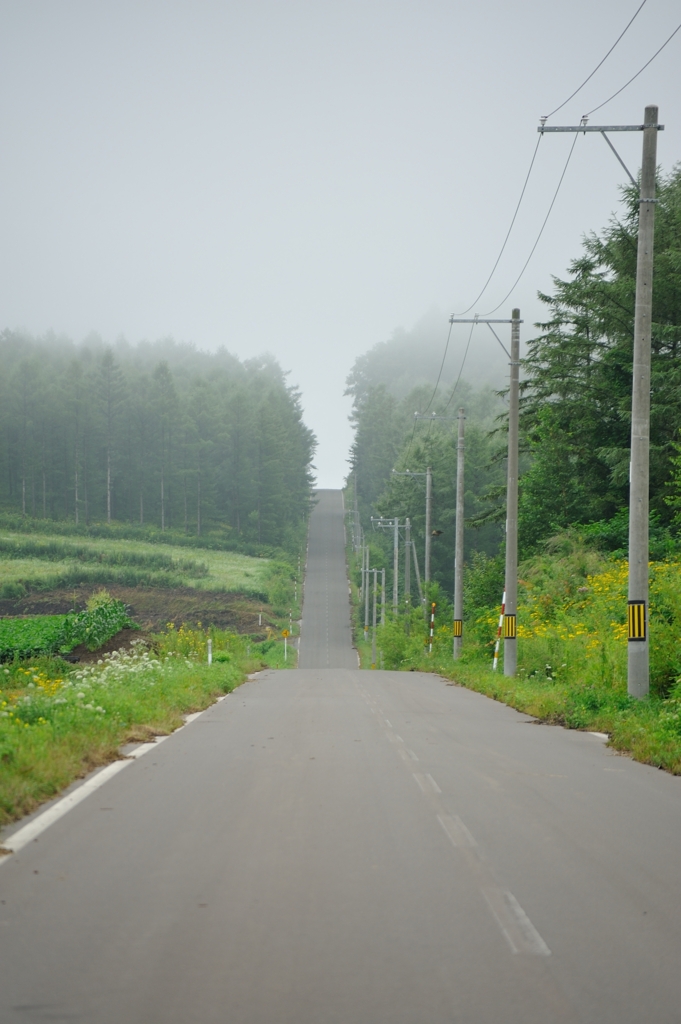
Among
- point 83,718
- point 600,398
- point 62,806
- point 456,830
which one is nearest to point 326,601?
point 600,398

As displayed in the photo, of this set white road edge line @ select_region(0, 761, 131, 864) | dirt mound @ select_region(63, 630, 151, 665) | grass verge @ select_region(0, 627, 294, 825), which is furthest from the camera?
dirt mound @ select_region(63, 630, 151, 665)

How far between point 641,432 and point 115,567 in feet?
249

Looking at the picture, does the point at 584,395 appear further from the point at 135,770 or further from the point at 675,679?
the point at 135,770

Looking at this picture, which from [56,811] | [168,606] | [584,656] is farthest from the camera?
[168,606]

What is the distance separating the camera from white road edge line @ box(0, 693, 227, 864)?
7.56m

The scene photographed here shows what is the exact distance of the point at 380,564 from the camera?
99750 mm

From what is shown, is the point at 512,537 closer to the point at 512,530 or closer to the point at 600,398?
the point at 512,530

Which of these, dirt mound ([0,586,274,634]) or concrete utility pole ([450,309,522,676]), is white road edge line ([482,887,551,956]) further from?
dirt mound ([0,586,274,634])

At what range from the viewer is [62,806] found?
29.1ft

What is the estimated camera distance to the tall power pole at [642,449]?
15.6 m

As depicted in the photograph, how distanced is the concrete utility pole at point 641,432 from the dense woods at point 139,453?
98.3 metres

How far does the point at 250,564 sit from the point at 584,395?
60.9 meters

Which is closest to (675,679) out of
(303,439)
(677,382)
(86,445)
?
(677,382)

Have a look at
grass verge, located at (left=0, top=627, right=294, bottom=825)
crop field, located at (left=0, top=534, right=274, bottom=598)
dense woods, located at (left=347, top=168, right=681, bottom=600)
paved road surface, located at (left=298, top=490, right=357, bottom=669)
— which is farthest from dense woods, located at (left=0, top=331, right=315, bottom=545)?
grass verge, located at (left=0, top=627, right=294, bottom=825)
